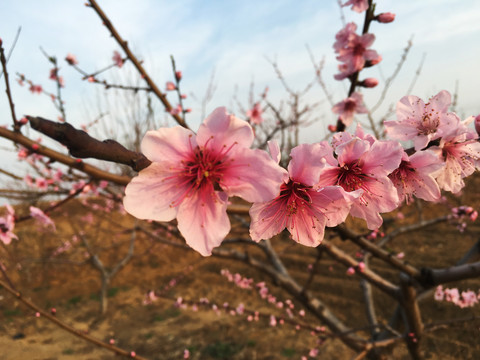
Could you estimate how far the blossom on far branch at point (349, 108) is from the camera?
191 cm

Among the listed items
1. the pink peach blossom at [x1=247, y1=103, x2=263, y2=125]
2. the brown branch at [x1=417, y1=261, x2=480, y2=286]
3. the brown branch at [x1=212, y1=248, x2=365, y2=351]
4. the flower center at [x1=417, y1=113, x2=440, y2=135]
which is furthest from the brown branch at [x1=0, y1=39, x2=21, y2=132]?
the pink peach blossom at [x1=247, y1=103, x2=263, y2=125]

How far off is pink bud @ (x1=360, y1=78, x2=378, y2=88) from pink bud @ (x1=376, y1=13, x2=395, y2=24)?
29cm

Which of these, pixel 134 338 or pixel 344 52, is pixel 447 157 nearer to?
pixel 344 52

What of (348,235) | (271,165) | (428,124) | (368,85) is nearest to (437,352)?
(348,235)

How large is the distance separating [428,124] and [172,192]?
0.84 metres

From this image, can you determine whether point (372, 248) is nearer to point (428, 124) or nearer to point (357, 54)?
point (428, 124)

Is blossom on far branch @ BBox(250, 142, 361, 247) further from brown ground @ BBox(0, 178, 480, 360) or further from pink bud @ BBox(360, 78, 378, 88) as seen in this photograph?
brown ground @ BBox(0, 178, 480, 360)

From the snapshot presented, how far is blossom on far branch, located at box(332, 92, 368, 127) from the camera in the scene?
1.91 meters

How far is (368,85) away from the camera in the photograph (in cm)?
161

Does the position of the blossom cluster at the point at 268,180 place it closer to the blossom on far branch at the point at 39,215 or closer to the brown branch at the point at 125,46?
the brown branch at the point at 125,46

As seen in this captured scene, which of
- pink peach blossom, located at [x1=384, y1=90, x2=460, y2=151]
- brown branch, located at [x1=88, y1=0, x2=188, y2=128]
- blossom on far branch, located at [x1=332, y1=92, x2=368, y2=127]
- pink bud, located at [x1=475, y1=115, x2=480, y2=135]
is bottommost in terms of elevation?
pink bud, located at [x1=475, y1=115, x2=480, y2=135]

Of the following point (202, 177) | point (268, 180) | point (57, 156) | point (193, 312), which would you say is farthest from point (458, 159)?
point (193, 312)

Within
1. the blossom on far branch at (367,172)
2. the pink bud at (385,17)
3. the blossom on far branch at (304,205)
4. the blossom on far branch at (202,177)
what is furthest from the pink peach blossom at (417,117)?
the pink bud at (385,17)

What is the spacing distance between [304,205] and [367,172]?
0.19 meters
